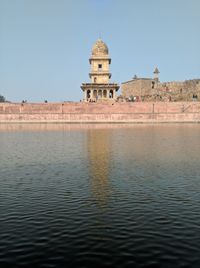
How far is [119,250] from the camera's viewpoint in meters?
6.84

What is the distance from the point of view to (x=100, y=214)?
9.06 m

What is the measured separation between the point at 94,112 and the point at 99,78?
1231 centimetres

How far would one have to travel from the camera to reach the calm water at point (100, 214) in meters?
6.64

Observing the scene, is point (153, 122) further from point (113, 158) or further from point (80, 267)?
point (80, 267)

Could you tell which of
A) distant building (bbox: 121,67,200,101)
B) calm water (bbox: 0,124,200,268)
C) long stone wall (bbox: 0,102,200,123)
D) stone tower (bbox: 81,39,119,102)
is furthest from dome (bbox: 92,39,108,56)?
calm water (bbox: 0,124,200,268)

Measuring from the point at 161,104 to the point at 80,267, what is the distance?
53.1 m

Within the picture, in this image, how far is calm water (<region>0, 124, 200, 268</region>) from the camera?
261 inches

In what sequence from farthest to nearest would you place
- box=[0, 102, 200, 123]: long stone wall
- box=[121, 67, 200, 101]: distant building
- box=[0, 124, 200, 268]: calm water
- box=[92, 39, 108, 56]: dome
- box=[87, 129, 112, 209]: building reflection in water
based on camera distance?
box=[121, 67, 200, 101]: distant building, box=[92, 39, 108, 56]: dome, box=[0, 102, 200, 123]: long stone wall, box=[87, 129, 112, 209]: building reflection in water, box=[0, 124, 200, 268]: calm water

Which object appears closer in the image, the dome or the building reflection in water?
the building reflection in water

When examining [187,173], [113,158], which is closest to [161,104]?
[113,158]

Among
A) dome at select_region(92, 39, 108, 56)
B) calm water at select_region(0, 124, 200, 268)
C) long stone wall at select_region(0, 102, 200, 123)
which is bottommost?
calm water at select_region(0, 124, 200, 268)

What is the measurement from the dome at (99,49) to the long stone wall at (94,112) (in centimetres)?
1539

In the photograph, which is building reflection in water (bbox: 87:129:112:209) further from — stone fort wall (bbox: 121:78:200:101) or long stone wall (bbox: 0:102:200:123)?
stone fort wall (bbox: 121:78:200:101)

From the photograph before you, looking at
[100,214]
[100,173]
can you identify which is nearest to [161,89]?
[100,173]
